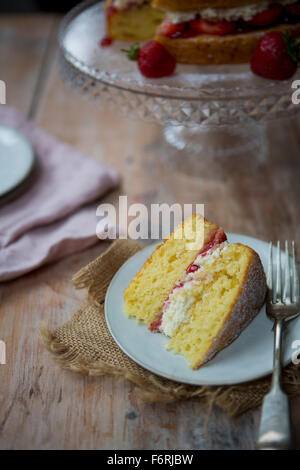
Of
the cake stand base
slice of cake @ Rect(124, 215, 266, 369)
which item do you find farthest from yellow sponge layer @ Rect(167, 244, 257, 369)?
the cake stand base

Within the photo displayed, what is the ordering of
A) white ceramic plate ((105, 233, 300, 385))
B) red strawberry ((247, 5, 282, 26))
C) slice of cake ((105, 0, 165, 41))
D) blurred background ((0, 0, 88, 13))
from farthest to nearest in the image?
blurred background ((0, 0, 88, 13)), slice of cake ((105, 0, 165, 41)), red strawberry ((247, 5, 282, 26)), white ceramic plate ((105, 233, 300, 385))

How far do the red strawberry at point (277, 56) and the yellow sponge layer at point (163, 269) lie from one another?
0.52 meters

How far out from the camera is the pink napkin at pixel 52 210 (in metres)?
1.40

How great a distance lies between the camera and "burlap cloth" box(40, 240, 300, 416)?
981 millimetres

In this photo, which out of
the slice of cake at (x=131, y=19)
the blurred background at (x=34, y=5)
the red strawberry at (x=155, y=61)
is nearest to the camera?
the red strawberry at (x=155, y=61)

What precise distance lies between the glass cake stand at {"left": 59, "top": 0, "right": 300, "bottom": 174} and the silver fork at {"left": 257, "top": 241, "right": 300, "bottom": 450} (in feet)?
1.28

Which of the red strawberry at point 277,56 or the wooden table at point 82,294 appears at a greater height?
the red strawberry at point 277,56

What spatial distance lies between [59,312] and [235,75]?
84cm

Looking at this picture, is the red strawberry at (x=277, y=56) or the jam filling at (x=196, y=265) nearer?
the jam filling at (x=196, y=265)

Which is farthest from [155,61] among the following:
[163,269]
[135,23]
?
[163,269]

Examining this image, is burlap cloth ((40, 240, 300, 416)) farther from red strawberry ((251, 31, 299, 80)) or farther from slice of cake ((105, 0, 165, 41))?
slice of cake ((105, 0, 165, 41))

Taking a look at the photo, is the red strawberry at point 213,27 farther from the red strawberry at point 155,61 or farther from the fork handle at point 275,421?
the fork handle at point 275,421

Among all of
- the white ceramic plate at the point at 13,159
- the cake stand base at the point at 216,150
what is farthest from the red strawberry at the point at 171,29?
the white ceramic plate at the point at 13,159

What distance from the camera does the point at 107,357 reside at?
1.08 meters
